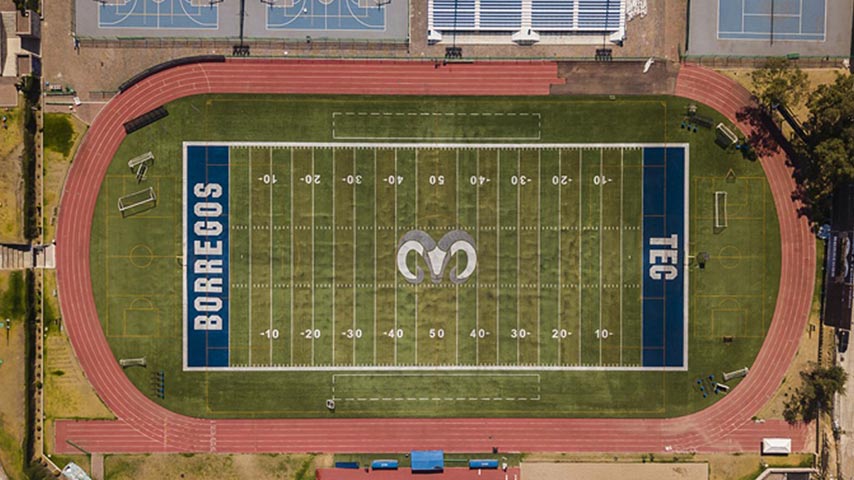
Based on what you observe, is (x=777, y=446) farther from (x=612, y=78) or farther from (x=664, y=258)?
(x=612, y=78)

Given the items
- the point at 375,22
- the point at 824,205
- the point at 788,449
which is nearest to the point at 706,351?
the point at 788,449

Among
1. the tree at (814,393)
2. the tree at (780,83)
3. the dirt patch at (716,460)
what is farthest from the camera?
the dirt patch at (716,460)

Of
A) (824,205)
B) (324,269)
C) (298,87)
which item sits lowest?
(324,269)

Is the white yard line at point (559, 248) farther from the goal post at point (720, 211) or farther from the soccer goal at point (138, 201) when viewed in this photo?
the soccer goal at point (138, 201)

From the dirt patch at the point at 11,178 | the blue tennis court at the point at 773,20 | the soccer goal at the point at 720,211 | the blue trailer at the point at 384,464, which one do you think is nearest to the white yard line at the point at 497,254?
the blue trailer at the point at 384,464

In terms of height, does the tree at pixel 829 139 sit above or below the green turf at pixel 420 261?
above

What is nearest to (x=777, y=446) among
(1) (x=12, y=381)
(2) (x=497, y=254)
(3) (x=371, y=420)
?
(2) (x=497, y=254)

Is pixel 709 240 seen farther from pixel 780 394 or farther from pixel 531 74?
pixel 531 74
